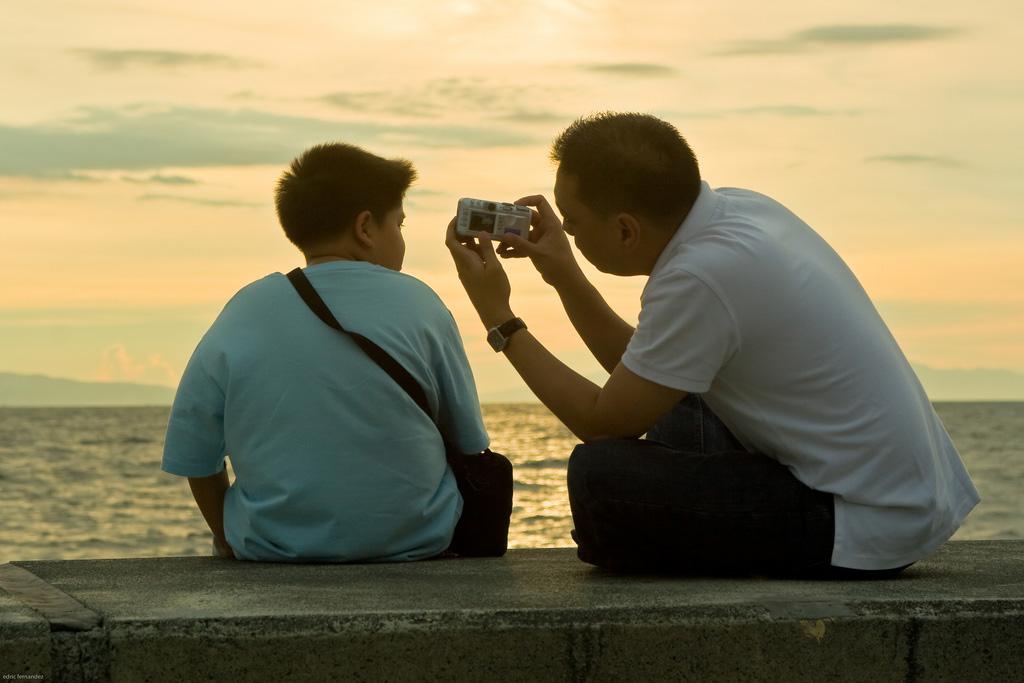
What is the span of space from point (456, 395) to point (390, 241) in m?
0.55

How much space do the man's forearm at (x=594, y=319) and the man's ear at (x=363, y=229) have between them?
628mm

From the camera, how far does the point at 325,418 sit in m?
3.49

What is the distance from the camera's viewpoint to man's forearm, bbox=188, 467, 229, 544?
3789 mm

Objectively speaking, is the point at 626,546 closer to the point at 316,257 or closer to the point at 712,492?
the point at 712,492

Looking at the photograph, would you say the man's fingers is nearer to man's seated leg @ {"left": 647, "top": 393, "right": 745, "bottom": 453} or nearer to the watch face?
the watch face

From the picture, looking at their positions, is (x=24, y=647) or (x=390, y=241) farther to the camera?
(x=390, y=241)

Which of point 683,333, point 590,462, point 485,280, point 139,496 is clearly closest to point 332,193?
point 485,280

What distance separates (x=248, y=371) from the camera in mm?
3547

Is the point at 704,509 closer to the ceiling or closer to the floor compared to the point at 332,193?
closer to the floor

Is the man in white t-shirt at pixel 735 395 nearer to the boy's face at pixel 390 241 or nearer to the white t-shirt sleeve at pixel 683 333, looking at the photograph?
the white t-shirt sleeve at pixel 683 333

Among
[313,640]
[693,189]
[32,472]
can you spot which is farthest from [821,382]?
[32,472]

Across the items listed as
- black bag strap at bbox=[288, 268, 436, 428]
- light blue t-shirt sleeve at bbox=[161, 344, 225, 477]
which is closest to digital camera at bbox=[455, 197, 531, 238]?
black bag strap at bbox=[288, 268, 436, 428]

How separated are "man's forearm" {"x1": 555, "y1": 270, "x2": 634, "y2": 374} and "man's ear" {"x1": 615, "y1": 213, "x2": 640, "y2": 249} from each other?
1.62ft

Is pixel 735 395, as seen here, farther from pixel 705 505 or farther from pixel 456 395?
pixel 456 395
